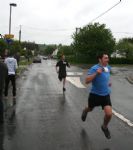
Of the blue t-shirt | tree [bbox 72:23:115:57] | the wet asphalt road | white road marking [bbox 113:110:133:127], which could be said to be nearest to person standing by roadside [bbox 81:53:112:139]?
the blue t-shirt

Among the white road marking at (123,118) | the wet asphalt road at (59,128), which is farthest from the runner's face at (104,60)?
the white road marking at (123,118)

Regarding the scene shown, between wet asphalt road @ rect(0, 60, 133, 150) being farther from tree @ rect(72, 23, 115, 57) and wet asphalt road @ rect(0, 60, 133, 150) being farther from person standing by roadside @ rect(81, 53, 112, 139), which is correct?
tree @ rect(72, 23, 115, 57)

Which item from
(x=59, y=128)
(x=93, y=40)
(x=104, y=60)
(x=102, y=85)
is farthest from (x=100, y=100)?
(x=93, y=40)

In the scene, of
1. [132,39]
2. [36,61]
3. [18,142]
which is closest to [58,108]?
[18,142]

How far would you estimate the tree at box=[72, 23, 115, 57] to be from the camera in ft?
220

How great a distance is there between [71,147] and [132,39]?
108388 millimetres

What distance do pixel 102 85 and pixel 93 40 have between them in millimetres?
59556

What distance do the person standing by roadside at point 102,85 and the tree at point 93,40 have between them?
5786 cm

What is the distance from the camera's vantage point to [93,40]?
67.8 m

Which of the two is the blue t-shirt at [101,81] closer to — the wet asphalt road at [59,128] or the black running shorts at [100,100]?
the black running shorts at [100,100]

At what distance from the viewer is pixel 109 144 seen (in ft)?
25.4

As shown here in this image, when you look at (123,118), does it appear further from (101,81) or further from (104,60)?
(104,60)

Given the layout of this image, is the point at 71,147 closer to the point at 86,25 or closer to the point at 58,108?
the point at 58,108

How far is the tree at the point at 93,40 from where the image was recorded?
220 feet
